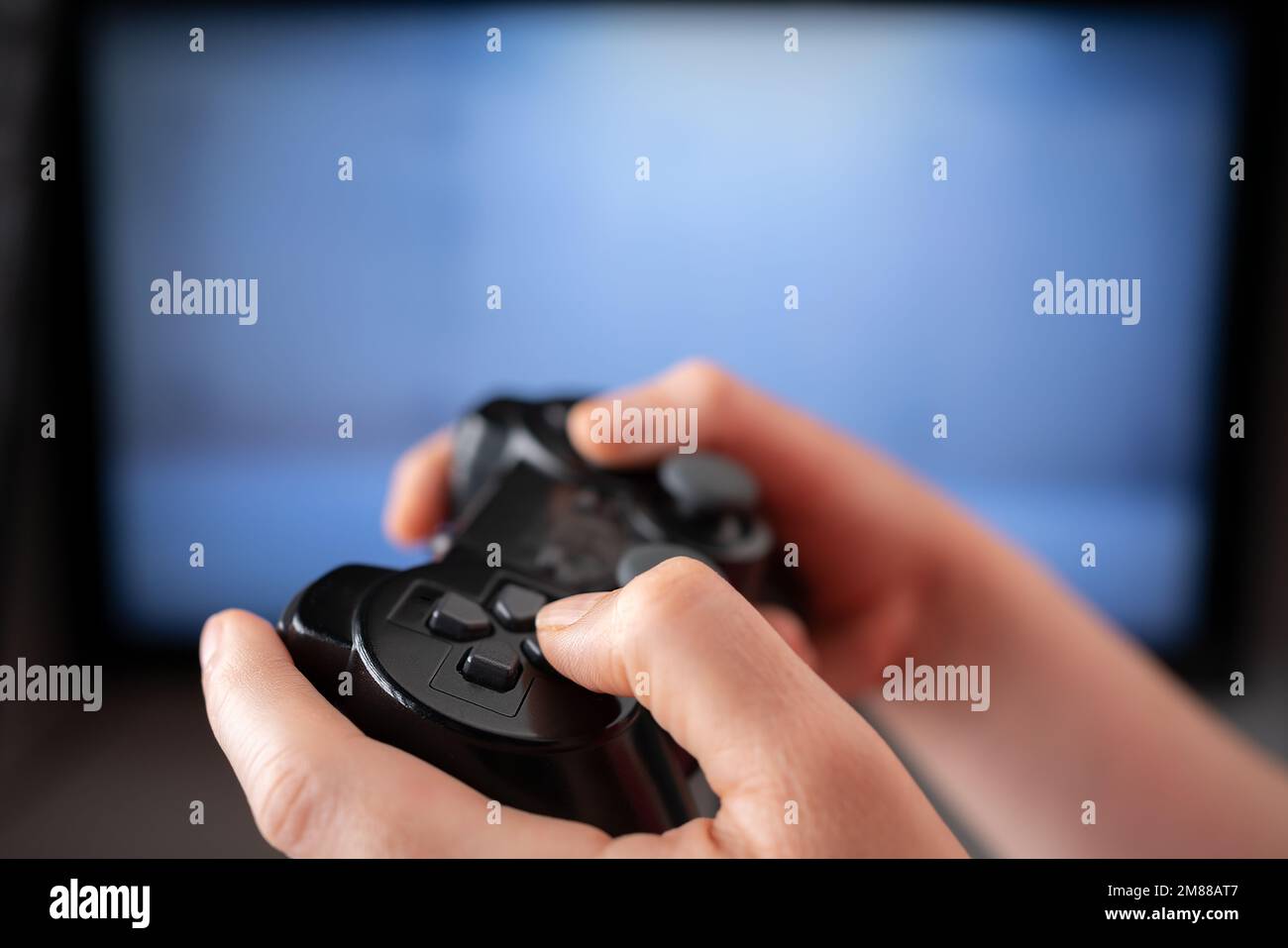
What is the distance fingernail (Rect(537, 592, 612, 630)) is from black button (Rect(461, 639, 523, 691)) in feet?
0.06

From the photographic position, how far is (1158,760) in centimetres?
70

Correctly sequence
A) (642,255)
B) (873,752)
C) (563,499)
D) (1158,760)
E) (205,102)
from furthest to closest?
(642,255) → (205,102) → (1158,760) → (563,499) → (873,752)

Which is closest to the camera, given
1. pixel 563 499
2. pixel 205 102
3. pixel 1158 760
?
pixel 563 499

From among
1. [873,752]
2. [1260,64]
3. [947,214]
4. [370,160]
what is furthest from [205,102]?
[1260,64]

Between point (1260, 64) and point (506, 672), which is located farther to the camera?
point (1260, 64)

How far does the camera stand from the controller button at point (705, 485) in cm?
58

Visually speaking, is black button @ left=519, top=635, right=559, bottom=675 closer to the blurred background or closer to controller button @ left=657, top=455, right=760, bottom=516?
controller button @ left=657, top=455, right=760, bottom=516

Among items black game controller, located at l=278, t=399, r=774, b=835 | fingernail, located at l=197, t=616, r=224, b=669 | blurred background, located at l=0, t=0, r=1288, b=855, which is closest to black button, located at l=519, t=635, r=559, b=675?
black game controller, located at l=278, t=399, r=774, b=835

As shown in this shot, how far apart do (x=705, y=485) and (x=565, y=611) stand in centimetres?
23

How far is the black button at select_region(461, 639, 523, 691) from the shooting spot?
14.2 inches

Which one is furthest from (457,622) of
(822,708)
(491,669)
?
(822,708)

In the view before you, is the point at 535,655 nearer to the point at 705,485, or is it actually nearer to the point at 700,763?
the point at 700,763
